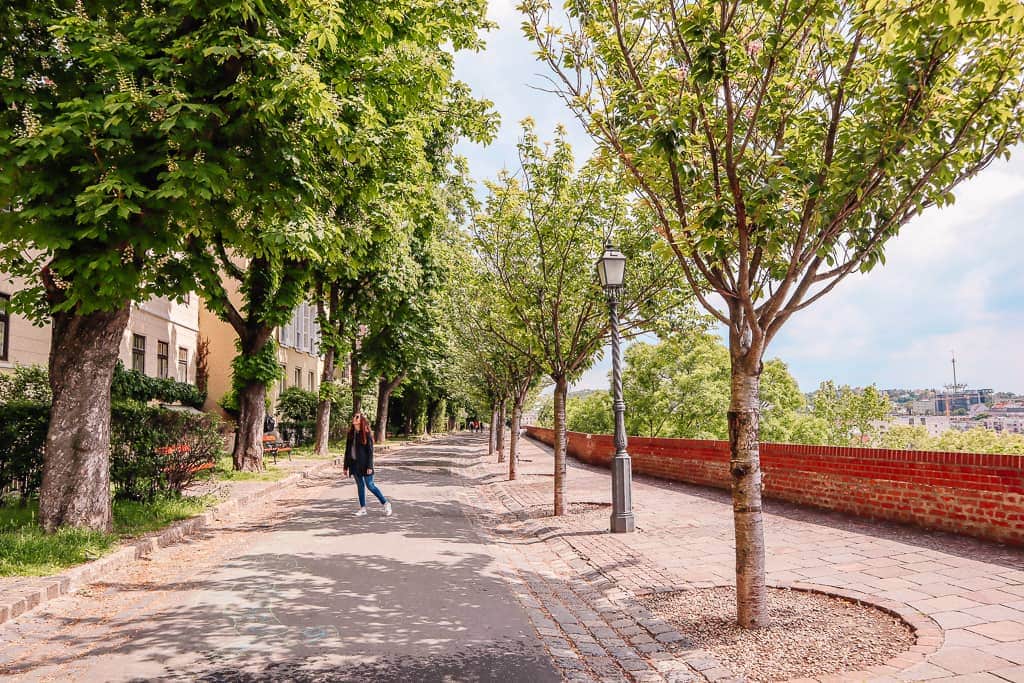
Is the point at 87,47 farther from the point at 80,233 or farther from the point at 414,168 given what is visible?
the point at 414,168

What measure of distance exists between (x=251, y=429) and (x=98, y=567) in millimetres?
11375

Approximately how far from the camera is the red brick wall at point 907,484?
26.5 feet

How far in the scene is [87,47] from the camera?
7699 mm

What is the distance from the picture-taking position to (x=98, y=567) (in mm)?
7367

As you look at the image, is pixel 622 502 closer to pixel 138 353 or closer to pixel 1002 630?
pixel 1002 630

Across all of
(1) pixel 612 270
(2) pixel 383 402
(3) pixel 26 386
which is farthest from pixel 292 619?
(2) pixel 383 402

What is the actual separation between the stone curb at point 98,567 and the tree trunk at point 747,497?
19.4 ft

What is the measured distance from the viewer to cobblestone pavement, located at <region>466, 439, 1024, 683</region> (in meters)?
4.86

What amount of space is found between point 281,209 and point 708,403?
45.6m

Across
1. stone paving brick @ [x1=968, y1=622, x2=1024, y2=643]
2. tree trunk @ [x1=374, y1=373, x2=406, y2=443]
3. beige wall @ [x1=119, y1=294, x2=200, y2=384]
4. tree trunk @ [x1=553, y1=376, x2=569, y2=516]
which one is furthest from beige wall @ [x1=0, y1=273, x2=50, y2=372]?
tree trunk @ [x1=374, y1=373, x2=406, y2=443]

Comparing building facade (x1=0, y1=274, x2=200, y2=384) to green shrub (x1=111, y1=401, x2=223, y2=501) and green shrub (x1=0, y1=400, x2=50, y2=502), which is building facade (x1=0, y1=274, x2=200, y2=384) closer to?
green shrub (x1=111, y1=401, x2=223, y2=501)

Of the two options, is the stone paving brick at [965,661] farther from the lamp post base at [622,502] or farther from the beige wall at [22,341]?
the beige wall at [22,341]

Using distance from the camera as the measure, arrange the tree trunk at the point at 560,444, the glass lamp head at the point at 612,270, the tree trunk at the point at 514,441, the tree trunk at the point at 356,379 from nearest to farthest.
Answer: the glass lamp head at the point at 612,270, the tree trunk at the point at 560,444, the tree trunk at the point at 514,441, the tree trunk at the point at 356,379

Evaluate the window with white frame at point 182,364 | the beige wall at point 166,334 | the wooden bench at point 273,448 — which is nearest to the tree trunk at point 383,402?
the beige wall at point 166,334
